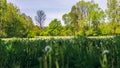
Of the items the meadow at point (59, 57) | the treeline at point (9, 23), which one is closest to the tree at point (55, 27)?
the treeline at point (9, 23)

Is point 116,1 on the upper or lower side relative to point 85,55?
upper

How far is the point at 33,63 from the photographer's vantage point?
5.23m

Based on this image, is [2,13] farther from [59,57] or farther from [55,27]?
[59,57]

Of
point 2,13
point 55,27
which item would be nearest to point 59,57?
point 2,13

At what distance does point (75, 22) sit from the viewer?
97812mm

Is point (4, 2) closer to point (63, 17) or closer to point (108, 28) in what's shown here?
point (108, 28)

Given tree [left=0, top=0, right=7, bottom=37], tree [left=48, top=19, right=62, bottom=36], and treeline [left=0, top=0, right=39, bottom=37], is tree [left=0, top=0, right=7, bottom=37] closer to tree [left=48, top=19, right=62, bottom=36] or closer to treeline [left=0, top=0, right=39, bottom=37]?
treeline [left=0, top=0, right=39, bottom=37]

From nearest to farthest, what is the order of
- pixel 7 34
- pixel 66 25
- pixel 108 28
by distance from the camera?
1. pixel 7 34
2. pixel 108 28
3. pixel 66 25

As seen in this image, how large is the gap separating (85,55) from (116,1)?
76.5m

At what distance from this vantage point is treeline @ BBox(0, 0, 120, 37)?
68.4 meters

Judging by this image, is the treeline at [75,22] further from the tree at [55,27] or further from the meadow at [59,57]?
the meadow at [59,57]

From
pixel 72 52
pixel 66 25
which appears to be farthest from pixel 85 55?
pixel 66 25

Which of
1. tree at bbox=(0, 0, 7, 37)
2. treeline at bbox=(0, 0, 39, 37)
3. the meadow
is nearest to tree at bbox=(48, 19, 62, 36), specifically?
treeline at bbox=(0, 0, 39, 37)

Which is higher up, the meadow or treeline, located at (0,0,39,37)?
treeline, located at (0,0,39,37)
